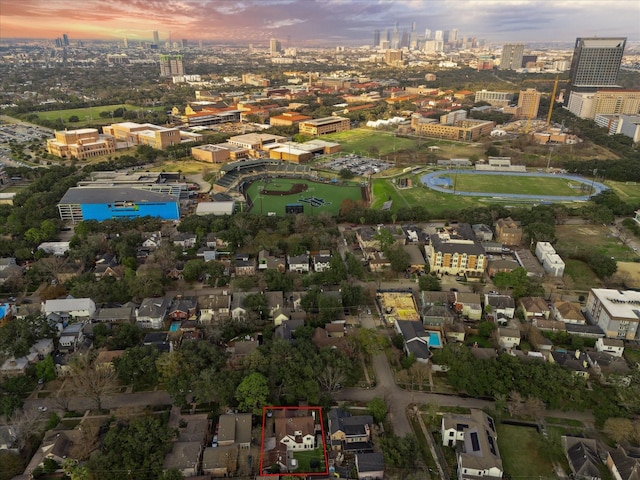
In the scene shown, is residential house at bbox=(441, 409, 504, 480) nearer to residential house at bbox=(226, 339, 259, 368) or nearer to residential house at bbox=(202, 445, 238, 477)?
residential house at bbox=(202, 445, 238, 477)

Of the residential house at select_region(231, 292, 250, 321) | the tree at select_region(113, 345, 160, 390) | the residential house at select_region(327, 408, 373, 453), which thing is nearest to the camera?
the residential house at select_region(327, 408, 373, 453)

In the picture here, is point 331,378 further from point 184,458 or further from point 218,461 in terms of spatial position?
point 184,458

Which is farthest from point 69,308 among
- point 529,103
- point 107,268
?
point 529,103

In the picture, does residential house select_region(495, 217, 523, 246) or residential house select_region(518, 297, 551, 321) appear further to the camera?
residential house select_region(495, 217, 523, 246)

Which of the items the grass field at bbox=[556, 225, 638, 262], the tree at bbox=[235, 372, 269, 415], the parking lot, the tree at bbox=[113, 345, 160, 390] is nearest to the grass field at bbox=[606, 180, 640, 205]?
the grass field at bbox=[556, 225, 638, 262]

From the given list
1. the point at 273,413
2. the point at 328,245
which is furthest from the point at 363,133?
the point at 273,413

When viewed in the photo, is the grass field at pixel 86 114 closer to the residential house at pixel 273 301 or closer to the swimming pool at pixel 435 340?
the residential house at pixel 273 301
